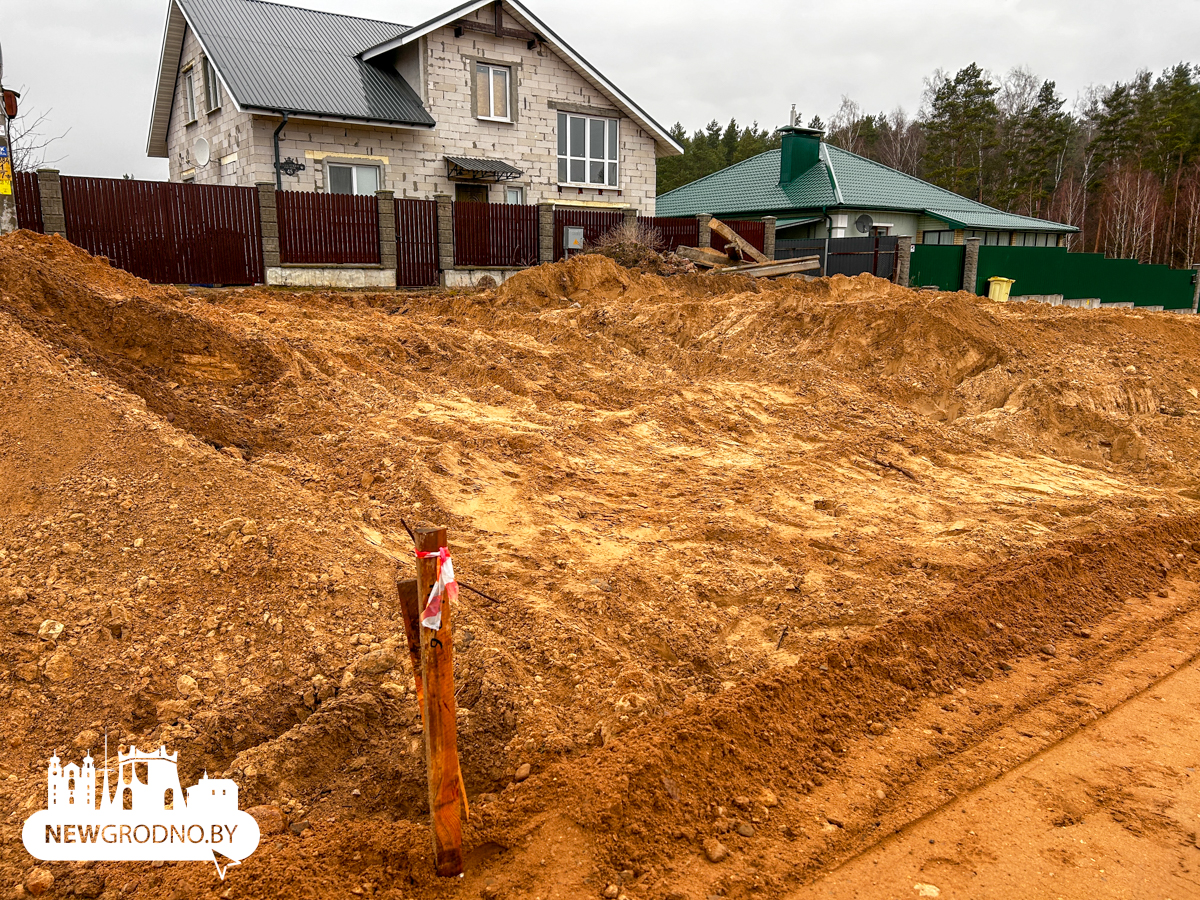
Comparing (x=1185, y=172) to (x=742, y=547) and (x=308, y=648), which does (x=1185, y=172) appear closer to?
(x=742, y=547)

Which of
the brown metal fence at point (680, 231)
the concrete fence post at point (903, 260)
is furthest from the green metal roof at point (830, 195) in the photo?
the brown metal fence at point (680, 231)

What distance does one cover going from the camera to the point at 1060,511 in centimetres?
674

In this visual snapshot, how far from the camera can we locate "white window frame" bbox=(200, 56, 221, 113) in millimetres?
20328

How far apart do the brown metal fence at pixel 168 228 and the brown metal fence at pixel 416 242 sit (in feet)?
9.08

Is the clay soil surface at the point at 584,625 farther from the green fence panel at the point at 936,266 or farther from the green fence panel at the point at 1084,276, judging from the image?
the green fence panel at the point at 1084,276

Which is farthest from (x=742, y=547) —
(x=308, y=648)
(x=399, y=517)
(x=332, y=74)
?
(x=332, y=74)

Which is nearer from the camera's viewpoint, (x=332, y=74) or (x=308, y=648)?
(x=308, y=648)

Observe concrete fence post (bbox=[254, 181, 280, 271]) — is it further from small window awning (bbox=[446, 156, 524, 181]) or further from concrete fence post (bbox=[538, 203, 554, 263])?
small window awning (bbox=[446, 156, 524, 181])

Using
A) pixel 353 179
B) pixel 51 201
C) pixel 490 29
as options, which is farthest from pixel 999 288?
pixel 51 201

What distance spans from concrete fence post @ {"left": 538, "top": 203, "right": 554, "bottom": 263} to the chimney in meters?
15.4

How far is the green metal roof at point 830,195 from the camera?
2858 centimetres

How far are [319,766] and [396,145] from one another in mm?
19574

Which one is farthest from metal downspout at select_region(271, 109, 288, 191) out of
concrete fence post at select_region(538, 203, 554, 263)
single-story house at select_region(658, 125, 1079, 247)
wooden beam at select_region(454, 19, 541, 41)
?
single-story house at select_region(658, 125, 1079, 247)

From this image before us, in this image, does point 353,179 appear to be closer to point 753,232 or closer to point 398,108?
point 398,108
